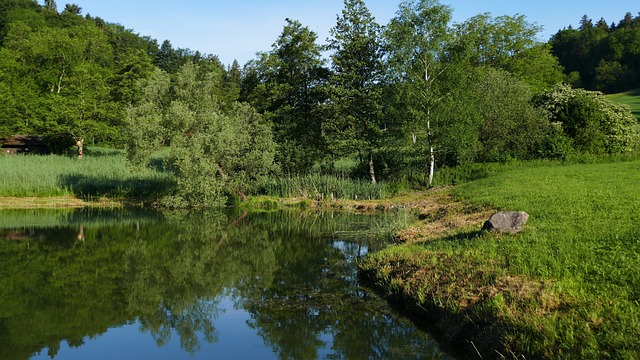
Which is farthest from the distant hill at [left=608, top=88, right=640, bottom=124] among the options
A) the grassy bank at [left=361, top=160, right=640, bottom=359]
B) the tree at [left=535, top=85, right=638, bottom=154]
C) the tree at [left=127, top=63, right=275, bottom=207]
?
the grassy bank at [left=361, top=160, right=640, bottom=359]

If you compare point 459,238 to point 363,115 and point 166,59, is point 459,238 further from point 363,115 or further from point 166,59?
point 166,59

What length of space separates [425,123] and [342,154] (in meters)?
6.28

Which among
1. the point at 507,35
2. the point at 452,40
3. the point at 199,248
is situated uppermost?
the point at 507,35

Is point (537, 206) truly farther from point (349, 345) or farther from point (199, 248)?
point (199, 248)

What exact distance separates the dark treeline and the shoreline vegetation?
3319 inches

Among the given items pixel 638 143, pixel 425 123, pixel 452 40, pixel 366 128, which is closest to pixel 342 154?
pixel 366 128

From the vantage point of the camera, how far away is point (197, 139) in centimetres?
2902

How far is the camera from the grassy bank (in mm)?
7047

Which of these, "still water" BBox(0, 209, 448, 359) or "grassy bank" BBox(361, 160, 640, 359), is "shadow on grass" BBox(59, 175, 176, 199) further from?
"grassy bank" BBox(361, 160, 640, 359)

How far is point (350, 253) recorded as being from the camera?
57.3 ft

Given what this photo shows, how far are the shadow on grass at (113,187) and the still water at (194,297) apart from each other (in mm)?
11086

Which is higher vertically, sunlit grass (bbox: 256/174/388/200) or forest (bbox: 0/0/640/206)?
forest (bbox: 0/0/640/206)

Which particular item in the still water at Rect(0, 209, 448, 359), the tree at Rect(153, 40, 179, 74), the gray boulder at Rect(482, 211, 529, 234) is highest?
the tree at Rect(153, 40, 179, 74)

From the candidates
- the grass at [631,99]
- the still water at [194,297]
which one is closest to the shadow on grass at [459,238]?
the still water at [194,297]
